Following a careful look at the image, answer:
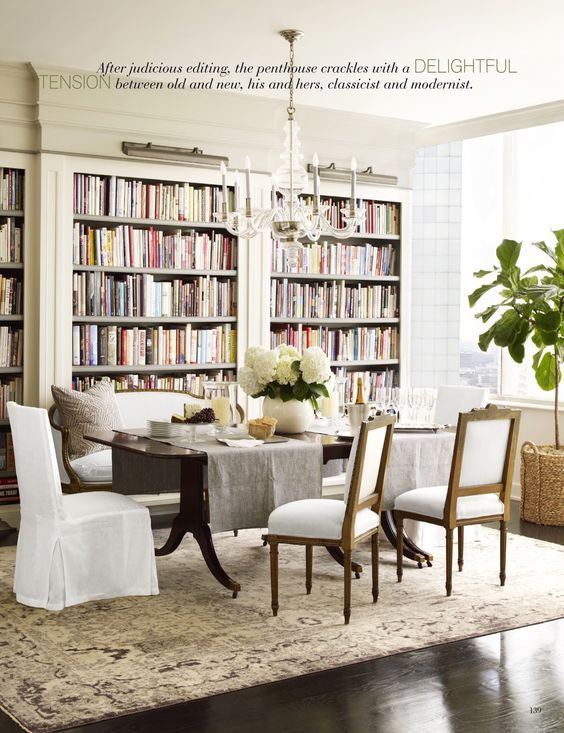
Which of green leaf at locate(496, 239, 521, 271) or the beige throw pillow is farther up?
green leaf at locate(496, 239, 521, 271)

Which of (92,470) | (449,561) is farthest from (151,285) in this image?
(449,561)

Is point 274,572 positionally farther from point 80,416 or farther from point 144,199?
point 144,199

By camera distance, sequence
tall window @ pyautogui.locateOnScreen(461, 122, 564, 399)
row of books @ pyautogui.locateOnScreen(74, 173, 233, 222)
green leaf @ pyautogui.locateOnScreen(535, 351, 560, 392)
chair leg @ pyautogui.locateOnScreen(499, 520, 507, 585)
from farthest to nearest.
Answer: tall window @ pyautogui.locateOnScreen(461, 122, 564, 399) < green leaf @ pyautogui.locateOnScreen(535, 351, 560, 392) < row of books @ pyautogui.locateOnScreen(74, 173, 233, 222) < chair leg @ pyautogui.locateOnScreen(499, 520, 507, 585)

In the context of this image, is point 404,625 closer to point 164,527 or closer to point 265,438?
point 265,438

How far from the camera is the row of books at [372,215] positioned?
7539 mm

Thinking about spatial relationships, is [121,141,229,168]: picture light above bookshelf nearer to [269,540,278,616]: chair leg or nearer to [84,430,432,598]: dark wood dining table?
[84,430,432,598]: dark wood dining table

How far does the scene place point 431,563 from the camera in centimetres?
521

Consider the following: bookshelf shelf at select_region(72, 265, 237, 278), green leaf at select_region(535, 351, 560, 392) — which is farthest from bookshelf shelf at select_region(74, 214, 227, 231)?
green leaf at select_region(535, 351, 560, 392)

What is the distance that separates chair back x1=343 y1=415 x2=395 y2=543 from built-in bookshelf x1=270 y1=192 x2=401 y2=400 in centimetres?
281

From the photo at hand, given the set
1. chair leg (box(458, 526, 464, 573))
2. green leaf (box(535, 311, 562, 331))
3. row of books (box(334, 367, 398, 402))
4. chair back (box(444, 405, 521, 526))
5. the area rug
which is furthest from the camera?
row of books (box(334, 367, 398, 402))

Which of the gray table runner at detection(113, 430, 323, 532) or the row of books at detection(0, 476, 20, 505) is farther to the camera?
the row of books at detection(0, 476, 20, 505)

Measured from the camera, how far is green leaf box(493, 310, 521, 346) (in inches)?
252

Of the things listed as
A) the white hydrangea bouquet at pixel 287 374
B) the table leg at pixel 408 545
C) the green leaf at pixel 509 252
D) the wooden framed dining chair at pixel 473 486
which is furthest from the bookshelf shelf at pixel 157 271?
the wooden framed dining chair at pixel 473 486

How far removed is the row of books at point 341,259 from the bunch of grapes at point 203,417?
8.40 feet
